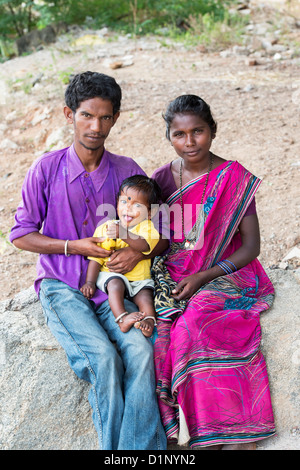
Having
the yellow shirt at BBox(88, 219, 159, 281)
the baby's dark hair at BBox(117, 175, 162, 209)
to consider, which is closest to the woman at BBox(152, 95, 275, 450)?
the yellow shirt at BBox(88, 219, 159, 281)

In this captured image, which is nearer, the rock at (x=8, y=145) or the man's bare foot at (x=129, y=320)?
the man's bare foot at (x=129, y=320)

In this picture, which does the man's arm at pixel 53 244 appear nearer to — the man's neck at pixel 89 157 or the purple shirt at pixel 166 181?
the man's neck at pixel 89 157

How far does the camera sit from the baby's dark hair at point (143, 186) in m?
2.59

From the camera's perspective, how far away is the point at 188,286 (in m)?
2.61

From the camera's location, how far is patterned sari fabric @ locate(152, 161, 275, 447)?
2232 mm

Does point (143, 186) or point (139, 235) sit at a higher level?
point (143, 186)

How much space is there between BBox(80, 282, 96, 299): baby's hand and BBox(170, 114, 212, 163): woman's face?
0.90 metres

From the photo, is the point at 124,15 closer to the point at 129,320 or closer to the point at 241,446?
the point at 129,320

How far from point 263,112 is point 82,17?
18.8 feet

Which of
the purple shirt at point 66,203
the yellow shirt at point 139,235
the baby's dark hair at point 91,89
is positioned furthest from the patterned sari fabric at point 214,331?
the baby's dark hair at point 91,89

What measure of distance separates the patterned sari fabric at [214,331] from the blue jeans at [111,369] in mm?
114

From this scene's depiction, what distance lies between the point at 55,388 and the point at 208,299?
885 millimetres

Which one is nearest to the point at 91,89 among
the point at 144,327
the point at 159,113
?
the point at 144,327

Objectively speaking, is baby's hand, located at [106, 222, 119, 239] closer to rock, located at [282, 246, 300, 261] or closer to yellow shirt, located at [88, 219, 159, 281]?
yellow shirt, located at [88, 219, 159, 281]
